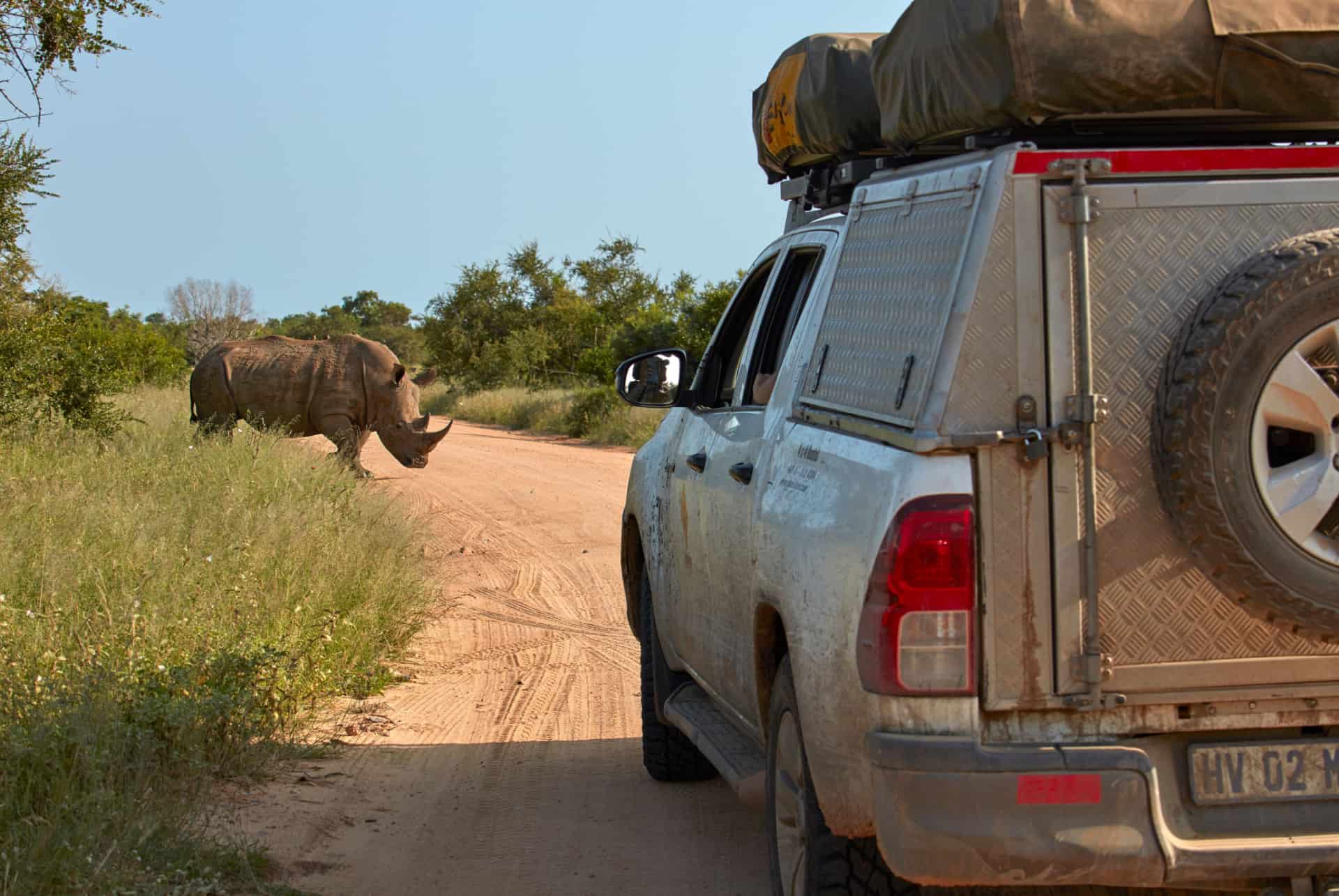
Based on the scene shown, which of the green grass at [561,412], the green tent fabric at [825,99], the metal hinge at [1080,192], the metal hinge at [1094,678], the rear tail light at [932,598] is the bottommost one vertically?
the green grass at [561,412]

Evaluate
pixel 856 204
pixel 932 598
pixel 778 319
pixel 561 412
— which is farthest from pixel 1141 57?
pixel 561 412

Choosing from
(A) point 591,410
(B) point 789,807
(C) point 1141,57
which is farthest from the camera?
(A) point 591,410

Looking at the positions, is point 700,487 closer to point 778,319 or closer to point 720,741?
point 778,319

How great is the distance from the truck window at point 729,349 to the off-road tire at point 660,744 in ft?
3.09

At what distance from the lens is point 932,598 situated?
333cm

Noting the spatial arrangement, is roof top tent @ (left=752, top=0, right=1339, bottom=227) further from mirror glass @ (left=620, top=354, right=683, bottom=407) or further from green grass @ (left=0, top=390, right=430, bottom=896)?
green grass @ (left=0, top=390, right=430, bottom=896)

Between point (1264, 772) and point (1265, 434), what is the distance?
0.77 metres

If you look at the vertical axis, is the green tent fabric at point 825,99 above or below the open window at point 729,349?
above

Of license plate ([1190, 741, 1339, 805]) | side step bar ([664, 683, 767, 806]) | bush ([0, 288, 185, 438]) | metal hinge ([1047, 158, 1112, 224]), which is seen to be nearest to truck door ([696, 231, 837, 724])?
side step bar ([664, 683, 767, 806])

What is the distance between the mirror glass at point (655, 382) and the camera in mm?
6012

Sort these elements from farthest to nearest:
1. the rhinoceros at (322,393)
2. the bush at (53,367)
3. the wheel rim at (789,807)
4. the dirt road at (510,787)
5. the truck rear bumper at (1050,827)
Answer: the rhinoceros at (322,393) → the bush at (53,367) → the dirt road at (510,787) → the wheel rim at (789,807) → the truck rear bumper at (1050,827)

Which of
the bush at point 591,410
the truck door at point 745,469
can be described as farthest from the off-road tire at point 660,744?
the bush at point 591,410

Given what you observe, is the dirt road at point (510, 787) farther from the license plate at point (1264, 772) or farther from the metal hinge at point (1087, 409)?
the metal hinge at point (1087, 409)

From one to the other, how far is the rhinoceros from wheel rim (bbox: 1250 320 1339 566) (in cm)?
1501
